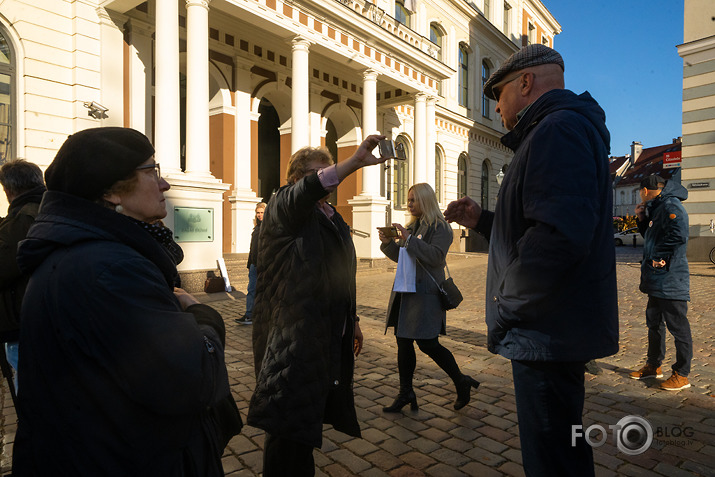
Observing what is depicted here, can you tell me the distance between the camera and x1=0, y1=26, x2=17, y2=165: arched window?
26.4ft

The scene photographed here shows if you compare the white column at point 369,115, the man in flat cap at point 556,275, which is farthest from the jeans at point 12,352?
the white column at point 369,115

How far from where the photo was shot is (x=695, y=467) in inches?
108

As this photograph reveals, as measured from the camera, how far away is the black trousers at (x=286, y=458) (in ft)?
6.91

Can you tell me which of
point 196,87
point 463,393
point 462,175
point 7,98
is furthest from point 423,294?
point 462,175

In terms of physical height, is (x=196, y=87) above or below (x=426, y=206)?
above

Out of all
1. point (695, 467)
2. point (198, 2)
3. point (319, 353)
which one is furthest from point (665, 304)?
point (198, 2)

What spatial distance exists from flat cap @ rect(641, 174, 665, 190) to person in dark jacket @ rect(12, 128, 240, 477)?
186 inches

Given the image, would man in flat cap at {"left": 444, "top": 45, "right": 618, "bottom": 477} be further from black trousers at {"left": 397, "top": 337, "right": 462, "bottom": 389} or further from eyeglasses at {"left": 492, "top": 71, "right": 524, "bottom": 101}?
black trousers at {"left": 397, "top": 337, "right": 462, "bottom": 389}

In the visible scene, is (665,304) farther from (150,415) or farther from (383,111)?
(383,111)

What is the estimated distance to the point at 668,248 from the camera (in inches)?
167

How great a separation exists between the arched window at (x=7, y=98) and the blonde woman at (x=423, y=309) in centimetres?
799

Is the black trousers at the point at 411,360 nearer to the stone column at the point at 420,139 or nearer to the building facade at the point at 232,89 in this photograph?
the building facade at the point at 232,89

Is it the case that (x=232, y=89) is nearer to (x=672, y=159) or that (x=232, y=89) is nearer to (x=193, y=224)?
(x=193, y=224)

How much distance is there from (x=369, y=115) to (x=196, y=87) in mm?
6050
